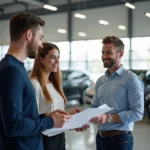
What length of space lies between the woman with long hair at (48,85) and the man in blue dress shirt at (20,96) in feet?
1.82

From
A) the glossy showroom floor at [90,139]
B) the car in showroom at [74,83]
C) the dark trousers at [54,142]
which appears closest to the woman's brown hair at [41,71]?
the dark trousers at [54,142]

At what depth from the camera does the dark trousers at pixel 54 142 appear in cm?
204

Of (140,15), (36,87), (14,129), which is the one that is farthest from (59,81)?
(140,15)

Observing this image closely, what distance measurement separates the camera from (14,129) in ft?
4.07

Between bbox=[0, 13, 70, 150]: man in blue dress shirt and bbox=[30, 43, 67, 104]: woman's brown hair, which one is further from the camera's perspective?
bbox=[30, 43, 67, 104]: woman's brown hair

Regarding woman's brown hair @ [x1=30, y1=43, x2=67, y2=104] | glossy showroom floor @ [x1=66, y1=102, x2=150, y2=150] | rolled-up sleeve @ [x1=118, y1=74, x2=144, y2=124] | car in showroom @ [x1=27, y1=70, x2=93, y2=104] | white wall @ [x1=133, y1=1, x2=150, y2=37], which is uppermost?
white wall @ [x1=133, y1=1, x2=150, y2=37]

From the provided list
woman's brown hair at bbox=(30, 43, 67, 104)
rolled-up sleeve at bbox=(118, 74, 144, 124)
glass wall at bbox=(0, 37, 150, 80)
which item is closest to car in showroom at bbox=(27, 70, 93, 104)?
glass wall at bbox=(0, 37, 150, 80)

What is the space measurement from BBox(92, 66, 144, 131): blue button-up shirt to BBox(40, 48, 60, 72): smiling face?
0.43 metres

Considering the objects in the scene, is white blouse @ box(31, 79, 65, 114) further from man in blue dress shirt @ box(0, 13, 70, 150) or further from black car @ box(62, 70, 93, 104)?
black car @ box(62, 70, 93, 104)

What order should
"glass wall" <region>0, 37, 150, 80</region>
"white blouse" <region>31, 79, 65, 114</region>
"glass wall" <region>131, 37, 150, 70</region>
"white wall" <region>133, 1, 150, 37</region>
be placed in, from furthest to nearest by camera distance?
"glass wall" <region>0, 37, 150, 80</region> → "glass wall" <region>131, 37, 150, 70</region> → "white wall" <region>133, 1, 150, 37</region> → "white blouse" <region>31, 79, 65, 114</region>

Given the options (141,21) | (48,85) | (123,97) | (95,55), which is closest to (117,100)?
(123,97)

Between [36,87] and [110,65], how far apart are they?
2.02 feet

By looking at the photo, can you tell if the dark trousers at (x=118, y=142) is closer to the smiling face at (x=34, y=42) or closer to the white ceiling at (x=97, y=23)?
the smiling face at (x=34, y=42)

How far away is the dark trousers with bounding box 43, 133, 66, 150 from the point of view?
2.04 metres
